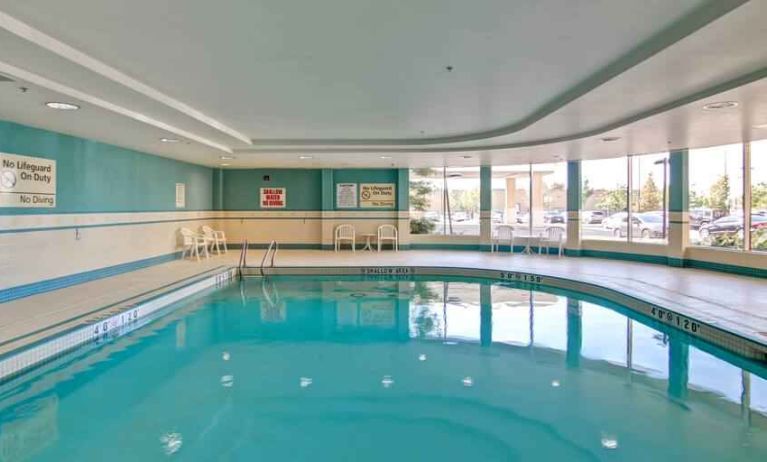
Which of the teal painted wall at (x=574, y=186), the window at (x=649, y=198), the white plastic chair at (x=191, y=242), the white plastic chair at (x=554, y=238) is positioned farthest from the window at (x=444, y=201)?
the white plastic chair at (x=191, y=242)

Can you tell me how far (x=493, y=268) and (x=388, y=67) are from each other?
216 inches

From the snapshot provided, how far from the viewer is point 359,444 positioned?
110 inches

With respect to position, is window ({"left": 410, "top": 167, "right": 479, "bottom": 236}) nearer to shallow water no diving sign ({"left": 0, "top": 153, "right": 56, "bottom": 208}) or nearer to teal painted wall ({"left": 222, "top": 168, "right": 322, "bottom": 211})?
teal painted wall ({"left": 222, "top": 168, "right": 322, "bottom": 211})

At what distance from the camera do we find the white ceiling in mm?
3025

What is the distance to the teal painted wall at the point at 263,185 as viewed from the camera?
1230cm

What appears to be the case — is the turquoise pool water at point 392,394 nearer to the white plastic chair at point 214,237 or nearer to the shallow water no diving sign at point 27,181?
the shallow water no diving sign at point 27,181

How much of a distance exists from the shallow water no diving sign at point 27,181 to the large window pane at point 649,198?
33.6 ft

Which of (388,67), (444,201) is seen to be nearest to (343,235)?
(444,201)

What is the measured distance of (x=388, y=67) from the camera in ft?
13.8

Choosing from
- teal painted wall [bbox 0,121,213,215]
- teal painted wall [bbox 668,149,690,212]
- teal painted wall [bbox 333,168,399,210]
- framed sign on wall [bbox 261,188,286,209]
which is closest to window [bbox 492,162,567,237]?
teal painted wall [bbox 668,149,690,212]

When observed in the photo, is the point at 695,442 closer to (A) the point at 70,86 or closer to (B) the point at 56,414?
(B) the point at 56,414

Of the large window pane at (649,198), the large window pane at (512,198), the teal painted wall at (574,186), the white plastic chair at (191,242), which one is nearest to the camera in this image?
the large window pane at (649,198)

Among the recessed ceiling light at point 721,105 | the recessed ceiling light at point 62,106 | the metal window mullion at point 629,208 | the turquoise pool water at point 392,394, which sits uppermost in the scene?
the recessed ceiling light at point 721,105

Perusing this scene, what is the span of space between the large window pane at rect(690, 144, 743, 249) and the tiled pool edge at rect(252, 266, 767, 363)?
2.98 meters
